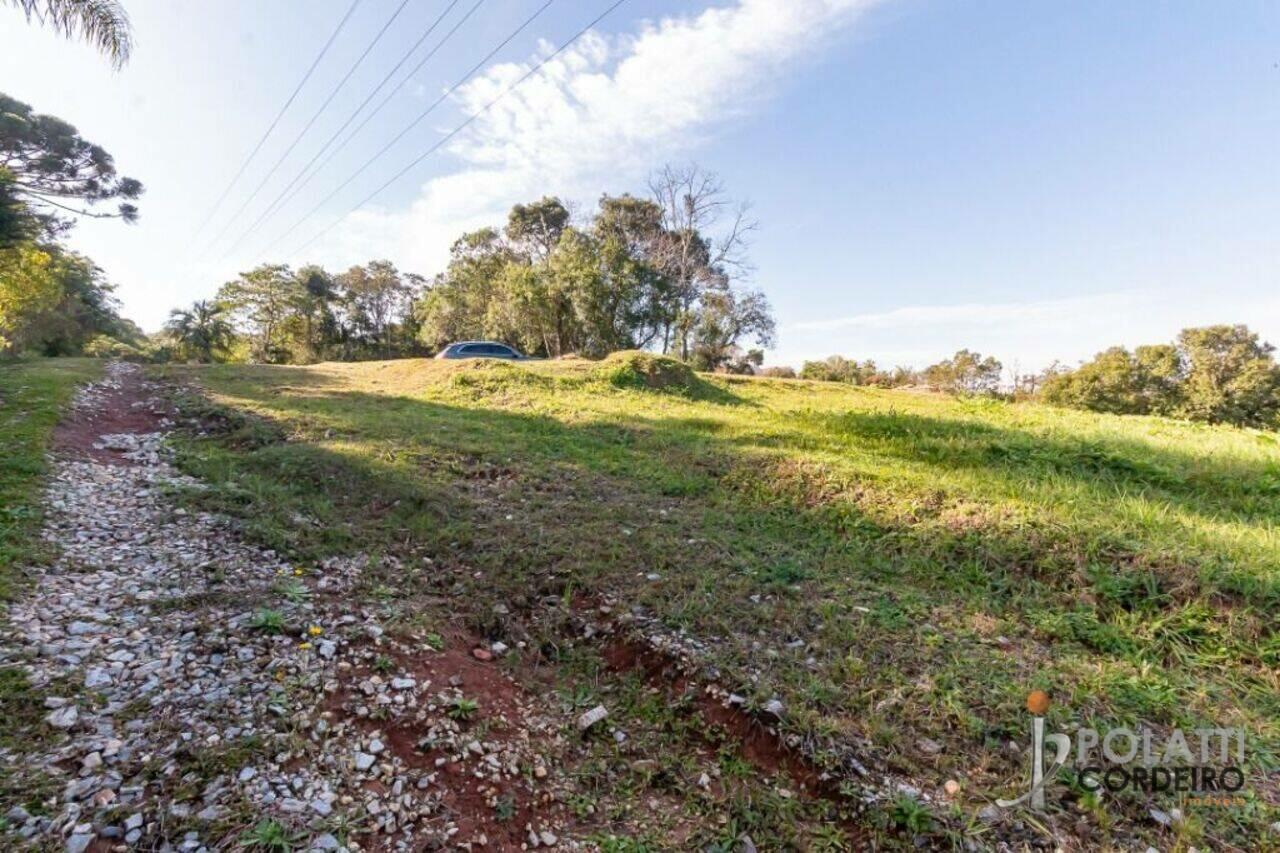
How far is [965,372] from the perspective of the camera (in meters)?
32.7

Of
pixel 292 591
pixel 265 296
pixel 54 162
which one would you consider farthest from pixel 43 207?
pixel 292 591

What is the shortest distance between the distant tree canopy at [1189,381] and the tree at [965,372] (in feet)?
14.5

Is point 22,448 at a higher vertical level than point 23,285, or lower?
lower

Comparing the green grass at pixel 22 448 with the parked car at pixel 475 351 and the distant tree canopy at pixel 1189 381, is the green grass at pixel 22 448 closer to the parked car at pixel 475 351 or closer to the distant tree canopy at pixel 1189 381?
the parked car at pixel 475 351

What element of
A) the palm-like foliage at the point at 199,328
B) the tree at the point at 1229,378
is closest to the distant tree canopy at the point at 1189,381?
the tree at the point at 1229,378

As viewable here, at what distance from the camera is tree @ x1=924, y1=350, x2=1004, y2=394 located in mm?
31078

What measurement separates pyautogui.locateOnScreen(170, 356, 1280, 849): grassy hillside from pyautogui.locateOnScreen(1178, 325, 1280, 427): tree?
22.0 meters

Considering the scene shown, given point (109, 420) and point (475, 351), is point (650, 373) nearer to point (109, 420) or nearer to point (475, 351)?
point (475, 351)

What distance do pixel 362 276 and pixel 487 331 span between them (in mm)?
16114

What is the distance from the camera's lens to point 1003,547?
424cm

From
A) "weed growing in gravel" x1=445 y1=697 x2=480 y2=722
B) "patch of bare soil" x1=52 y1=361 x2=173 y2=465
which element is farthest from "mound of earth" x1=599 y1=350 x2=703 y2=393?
"weed growing in gravel" x1=445 y1=697 x2=480 y2=722

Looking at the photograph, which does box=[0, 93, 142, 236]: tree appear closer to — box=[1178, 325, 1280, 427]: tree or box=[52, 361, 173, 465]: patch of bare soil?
box=[52, 361, 173, 465]: patch of bare soil

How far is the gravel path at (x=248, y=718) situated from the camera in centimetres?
202

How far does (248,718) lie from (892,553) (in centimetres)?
447
